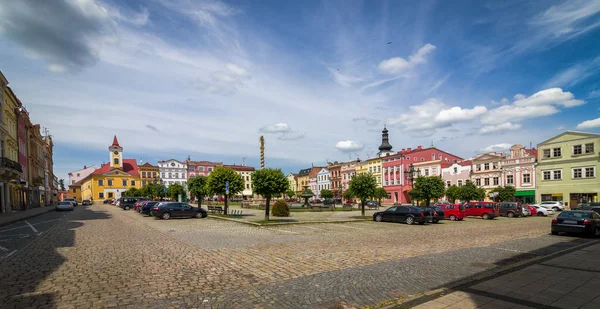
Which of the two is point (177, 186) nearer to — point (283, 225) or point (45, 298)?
point (283, 225)

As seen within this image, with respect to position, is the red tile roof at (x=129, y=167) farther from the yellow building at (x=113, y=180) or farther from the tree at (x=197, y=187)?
the tree at (x=197, y=187)

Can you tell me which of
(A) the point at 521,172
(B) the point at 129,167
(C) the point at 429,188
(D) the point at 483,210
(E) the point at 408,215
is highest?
(B) the point at 129,167

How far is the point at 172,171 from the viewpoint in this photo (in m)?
114

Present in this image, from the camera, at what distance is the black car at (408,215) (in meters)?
23.3

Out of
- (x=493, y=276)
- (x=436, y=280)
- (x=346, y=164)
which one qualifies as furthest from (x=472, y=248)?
(x=346, y=164)

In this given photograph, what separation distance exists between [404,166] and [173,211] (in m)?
59.4

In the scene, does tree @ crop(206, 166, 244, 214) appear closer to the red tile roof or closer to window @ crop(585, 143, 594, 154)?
window @ crop(585, 143, 594, 154)

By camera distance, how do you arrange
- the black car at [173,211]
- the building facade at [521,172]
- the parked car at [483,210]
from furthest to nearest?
the building facade at [521,172], the parked car at [483,210], the black car at [173,211]

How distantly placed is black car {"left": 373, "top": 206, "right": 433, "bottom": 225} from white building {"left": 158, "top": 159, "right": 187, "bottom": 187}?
97871mm

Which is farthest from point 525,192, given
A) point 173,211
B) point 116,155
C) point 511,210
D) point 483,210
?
point 116,155

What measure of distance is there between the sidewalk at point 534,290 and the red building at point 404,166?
6705cm

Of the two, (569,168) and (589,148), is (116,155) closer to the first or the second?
(569,168)

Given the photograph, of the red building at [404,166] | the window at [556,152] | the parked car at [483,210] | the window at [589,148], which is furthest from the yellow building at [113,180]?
the window at [589,148]

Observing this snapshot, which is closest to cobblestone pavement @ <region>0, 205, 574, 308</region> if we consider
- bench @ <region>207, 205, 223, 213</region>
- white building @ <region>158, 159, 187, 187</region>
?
bench @ <region>207, 205, 223, 213</region>
